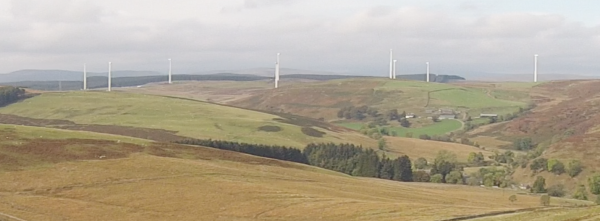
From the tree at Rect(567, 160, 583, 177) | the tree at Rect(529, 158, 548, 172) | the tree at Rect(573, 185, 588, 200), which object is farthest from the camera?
the tree at Rect(529, 158, 548, 172)

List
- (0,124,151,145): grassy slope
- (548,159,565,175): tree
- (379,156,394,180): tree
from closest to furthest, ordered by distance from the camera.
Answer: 1. (0,124,151,145): grassy slope
2. (548,159,565,175): tree
3. (379,156,394,180): tree

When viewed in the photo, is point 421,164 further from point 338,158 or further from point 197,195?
point 197,195

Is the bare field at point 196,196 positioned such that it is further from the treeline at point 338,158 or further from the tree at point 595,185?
the treeline at point 338,158

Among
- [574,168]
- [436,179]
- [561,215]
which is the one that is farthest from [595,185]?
[561,215]

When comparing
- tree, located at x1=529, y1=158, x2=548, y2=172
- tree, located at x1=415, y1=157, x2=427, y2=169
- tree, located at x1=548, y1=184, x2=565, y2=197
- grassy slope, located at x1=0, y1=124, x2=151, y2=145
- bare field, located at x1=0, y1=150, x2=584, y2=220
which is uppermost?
grassy slope, located at x1=0, y1=124, x2=151, y2=145

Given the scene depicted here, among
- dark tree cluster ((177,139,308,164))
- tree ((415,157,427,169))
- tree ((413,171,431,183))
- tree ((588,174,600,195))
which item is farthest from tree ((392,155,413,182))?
tree ((588,174,600,195))

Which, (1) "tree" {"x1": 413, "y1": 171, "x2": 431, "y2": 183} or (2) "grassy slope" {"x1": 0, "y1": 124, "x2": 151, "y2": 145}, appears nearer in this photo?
(2) "grassy slope" {"x1": 0, "y1": 124, "x2": 151, "y2": 145}

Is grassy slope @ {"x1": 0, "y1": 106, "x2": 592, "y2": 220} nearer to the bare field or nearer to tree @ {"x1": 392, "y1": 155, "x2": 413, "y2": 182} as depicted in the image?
the bare field
